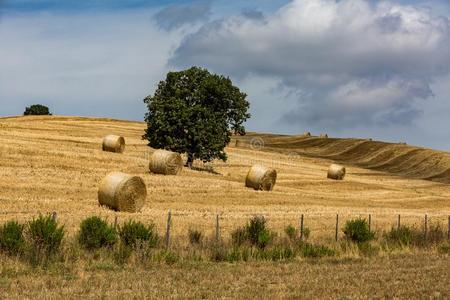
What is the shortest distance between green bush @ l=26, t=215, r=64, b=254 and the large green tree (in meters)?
38.0

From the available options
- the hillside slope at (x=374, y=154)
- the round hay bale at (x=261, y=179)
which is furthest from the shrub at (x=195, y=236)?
the hillside slope at (x=374, y=154)

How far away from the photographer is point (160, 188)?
4334 cm

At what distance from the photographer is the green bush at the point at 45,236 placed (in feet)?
64.1

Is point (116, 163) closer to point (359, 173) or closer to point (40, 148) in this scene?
point (40, 148)

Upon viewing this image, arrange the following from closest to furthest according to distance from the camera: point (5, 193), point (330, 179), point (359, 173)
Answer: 1. point (5, 193)
2. point (330, 179)
3. point (359, 173)

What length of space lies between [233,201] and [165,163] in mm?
8774

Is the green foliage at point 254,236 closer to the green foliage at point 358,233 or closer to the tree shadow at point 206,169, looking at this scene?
the green foliage at point 358,233

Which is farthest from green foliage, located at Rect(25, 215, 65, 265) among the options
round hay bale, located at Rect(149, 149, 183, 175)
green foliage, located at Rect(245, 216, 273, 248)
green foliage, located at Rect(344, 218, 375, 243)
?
round hay bale, located at Rect(149, 149, 183, 175)

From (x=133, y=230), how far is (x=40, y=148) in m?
32.3

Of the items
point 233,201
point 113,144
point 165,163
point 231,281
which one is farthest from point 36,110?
point 231,281

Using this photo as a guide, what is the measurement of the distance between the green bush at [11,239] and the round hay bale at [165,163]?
2963cm

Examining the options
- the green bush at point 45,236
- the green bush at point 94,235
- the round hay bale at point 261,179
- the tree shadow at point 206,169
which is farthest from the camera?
the tree shadow at point 206,169

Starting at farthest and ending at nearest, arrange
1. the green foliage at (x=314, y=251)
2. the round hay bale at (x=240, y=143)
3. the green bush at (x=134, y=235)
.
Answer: the round hay bale at (x=240, y=143), the green foliage at (x=314, y=251), the green bush at (x=134, y=235)

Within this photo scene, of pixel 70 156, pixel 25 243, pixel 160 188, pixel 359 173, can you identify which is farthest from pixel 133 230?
pixel 359 173
